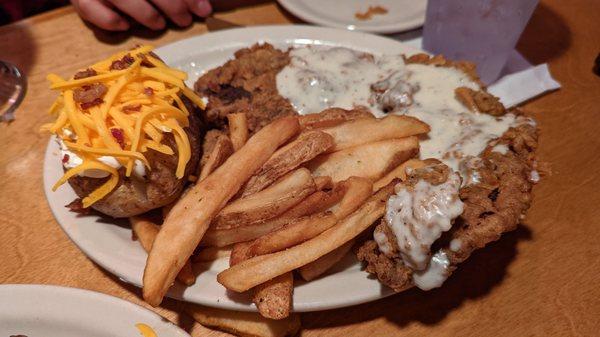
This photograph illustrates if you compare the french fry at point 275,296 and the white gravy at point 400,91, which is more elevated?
the white gravy at point 400,91

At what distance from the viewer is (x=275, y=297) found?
4.62 feet

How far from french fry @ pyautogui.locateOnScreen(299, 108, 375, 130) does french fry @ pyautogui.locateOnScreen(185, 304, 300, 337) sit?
0.65 m

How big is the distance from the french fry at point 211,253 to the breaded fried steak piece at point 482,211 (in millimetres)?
426

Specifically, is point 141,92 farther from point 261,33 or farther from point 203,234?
point 261,33

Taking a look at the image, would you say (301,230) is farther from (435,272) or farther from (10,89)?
(10,89)

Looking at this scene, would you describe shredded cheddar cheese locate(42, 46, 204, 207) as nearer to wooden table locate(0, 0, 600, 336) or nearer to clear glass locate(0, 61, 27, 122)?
wooden table locate(0, 0, 600, 336)

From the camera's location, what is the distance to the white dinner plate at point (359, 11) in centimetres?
278

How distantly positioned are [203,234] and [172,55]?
48.4 inches

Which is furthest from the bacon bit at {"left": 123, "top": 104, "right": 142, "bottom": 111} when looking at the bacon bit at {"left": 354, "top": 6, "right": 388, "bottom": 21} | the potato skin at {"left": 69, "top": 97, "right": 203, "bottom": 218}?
the bacon bit at {"left": 354, "top": 6, "right": 388, "bottom": 21}

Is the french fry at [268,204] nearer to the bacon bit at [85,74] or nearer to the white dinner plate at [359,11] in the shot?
the bacon bit at [85,74]

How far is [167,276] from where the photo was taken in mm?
1396

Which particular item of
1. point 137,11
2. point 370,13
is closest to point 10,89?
point 137,11

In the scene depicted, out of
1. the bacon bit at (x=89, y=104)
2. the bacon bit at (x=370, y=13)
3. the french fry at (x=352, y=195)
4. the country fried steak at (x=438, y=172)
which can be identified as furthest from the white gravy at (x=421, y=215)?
the bacon bit at (x=370, y=13)

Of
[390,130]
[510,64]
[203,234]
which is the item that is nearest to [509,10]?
[510,64]
